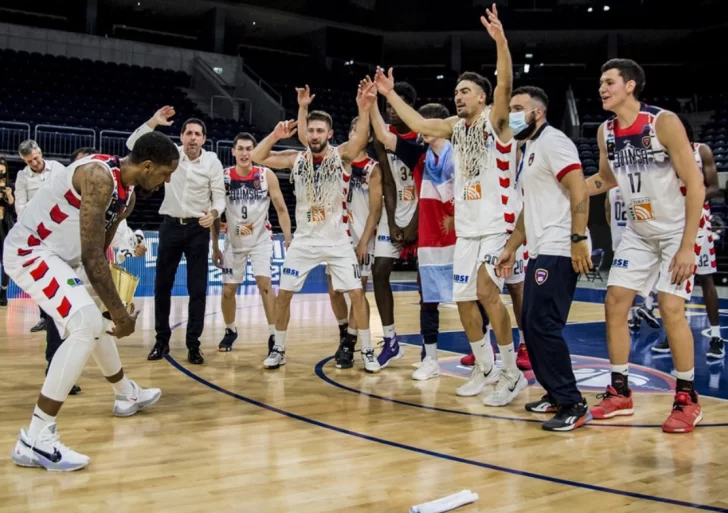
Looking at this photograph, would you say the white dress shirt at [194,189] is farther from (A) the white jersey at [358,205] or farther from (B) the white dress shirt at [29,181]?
(B) the white dress shirt at [29,181]

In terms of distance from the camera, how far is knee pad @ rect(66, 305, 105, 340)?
3.74 meters

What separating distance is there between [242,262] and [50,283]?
3.64 metres

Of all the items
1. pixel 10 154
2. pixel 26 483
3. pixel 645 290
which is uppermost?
pixel 10 154

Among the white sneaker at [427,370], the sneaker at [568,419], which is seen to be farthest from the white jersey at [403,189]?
the sneaker at [568,419]

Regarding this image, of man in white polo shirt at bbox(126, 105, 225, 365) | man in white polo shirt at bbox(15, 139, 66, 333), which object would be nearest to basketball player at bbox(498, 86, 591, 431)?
man in white polo shirt at bbox(126, 105, 225, 365)

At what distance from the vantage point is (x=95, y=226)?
12.1 feet

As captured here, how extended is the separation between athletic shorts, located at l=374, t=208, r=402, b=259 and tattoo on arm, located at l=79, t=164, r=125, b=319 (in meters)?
3.07

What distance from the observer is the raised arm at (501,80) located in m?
4.53

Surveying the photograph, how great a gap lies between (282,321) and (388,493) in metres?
3.32

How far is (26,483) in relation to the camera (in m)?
3.31

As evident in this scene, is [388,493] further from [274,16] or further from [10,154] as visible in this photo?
[274,16]

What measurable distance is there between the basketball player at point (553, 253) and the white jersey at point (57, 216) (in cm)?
242

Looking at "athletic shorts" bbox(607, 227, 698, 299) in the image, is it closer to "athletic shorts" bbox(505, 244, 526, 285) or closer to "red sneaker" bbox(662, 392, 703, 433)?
"red sneaker" bbox(662, 392, 703, 433)

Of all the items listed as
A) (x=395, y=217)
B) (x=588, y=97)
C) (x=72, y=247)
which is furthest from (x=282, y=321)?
(x=588, y=97)
